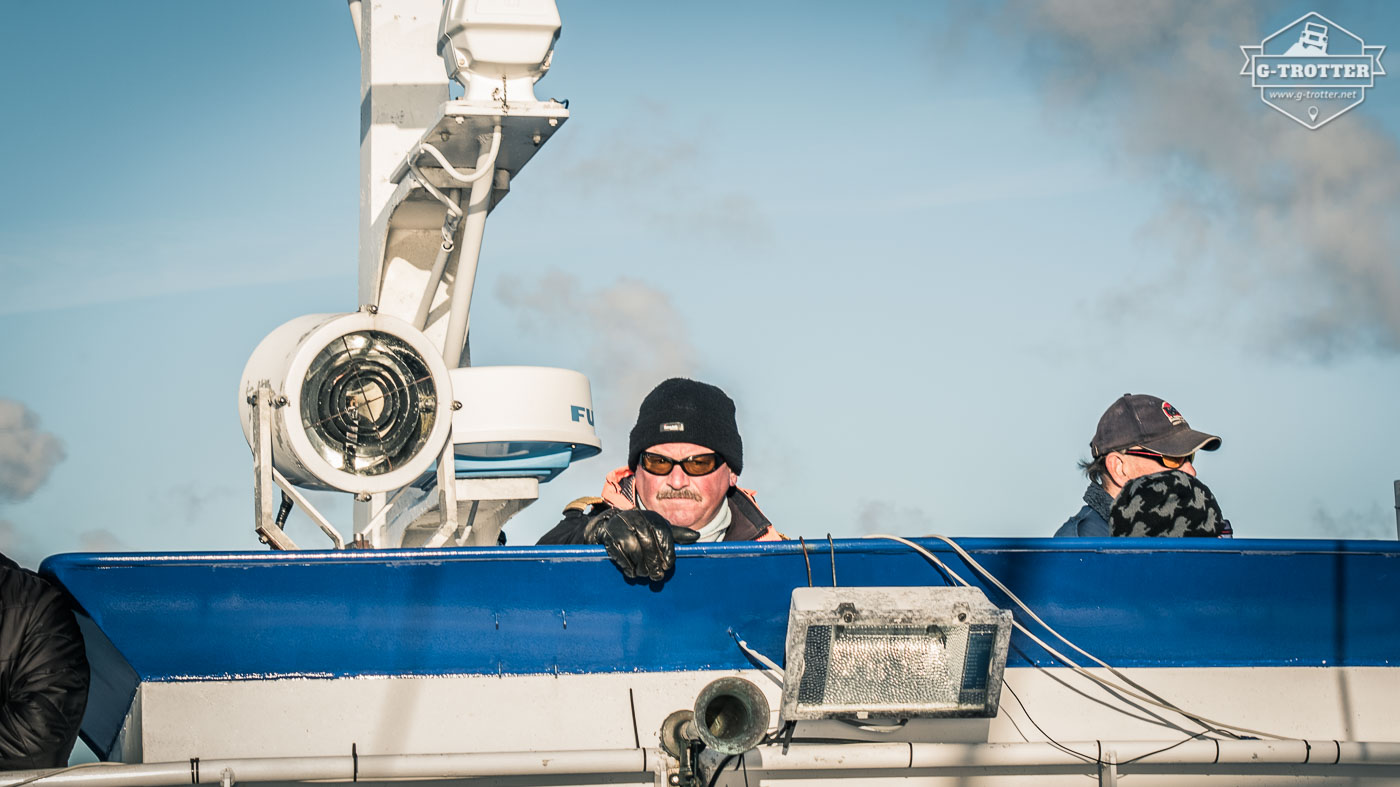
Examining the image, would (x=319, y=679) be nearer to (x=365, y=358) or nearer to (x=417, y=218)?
(x=365, y=358)

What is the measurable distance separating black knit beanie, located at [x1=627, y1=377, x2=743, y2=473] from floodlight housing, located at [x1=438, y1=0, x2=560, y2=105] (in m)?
1.72

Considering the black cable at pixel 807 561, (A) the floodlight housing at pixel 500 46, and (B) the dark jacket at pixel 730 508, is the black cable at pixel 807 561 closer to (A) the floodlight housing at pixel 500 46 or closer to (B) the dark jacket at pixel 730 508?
(B) the dark jacket at pixel 730 508

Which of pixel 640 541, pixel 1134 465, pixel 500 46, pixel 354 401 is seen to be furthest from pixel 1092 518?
pixel 500 46

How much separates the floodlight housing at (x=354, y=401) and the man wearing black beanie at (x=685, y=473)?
82 centimetres

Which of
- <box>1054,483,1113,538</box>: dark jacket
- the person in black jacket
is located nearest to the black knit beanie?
<box>1054,483,1113,538</box>: dark jacket

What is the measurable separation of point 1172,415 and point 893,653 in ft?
7.17

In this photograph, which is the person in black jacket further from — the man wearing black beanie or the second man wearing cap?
the second man wearing cap

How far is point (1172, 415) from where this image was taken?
5965 mm

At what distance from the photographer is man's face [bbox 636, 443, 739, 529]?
569 centimetres

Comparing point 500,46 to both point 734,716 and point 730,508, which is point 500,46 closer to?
point 730,508

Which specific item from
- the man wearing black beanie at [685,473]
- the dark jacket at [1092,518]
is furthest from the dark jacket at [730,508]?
the dark jacket at [1092,518]

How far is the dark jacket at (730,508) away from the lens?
5.82 meters

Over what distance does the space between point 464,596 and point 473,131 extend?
110 inches

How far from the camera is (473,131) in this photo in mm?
6949
